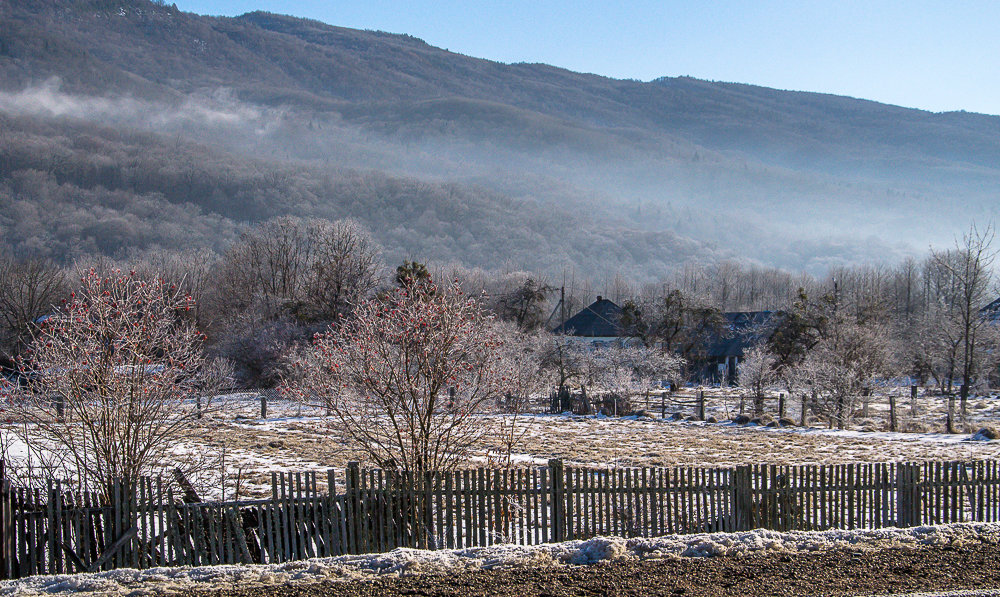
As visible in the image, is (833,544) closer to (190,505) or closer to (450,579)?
(450,579)

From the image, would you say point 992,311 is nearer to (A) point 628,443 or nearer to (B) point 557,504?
(A) point 628,443

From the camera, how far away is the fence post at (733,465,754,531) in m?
11.3

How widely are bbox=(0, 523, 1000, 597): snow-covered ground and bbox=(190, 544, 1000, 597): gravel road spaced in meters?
0.24

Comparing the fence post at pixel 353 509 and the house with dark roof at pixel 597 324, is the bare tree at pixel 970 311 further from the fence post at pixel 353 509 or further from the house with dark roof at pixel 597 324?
the fence post at pixel 353 509

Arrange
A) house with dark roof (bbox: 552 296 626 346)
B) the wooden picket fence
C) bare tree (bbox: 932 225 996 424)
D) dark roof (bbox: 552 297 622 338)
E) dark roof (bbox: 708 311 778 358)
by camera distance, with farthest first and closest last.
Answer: dark roof (bbox: 552 297 622 338) → house with dark roof (bbox: 552 296 626 346) → dark roof (bbox: 708 311 778 358) → bare tree (bbox: 932 225 996 424) → the wooden picket fence

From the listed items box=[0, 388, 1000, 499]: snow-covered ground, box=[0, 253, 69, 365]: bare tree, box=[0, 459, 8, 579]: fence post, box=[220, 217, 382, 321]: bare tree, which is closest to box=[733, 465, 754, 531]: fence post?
box=[0, 388, 1000, 499]: snow-covered ground

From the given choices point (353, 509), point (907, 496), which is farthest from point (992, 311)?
point (353, 509)

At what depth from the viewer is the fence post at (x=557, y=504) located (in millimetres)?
10945

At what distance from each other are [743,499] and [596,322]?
51.4 metres

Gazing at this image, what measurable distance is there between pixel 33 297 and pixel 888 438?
56.9 metres

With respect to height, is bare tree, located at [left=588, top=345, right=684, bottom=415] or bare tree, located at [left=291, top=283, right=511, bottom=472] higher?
bare tree, located at [left=291, top=283, right=511, bottom=472]

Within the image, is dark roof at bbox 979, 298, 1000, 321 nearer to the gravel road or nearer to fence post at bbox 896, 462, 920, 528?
fence post at bbox 896, 462, 920, 528

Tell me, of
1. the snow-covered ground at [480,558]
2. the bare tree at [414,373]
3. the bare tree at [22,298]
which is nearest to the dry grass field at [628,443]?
the bare tree at [414,373]

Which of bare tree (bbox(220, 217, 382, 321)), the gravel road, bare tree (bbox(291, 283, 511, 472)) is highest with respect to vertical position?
bare tree (bbox(220, 217, 382, 321))
